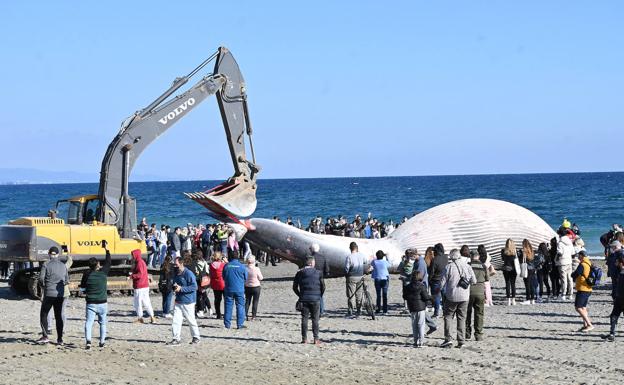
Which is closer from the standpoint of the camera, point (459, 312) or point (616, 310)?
point (459, 312)

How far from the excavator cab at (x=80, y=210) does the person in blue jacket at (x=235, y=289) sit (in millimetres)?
8105

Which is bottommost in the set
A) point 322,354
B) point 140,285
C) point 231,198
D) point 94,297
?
point 322,354

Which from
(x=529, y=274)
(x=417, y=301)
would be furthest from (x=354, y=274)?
(x=529, y=274)

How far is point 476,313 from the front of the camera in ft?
56.0

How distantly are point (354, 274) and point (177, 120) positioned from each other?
9441 mm

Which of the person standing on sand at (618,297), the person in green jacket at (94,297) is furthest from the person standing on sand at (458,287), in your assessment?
the person in green jacket at (94,297)

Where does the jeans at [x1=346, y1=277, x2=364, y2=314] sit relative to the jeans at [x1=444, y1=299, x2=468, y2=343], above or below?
above

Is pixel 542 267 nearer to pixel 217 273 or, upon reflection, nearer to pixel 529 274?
pixel 529 274

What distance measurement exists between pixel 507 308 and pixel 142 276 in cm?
816

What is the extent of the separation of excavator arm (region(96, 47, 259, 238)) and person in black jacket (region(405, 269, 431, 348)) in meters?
10.5

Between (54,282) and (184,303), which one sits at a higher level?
(54,282)

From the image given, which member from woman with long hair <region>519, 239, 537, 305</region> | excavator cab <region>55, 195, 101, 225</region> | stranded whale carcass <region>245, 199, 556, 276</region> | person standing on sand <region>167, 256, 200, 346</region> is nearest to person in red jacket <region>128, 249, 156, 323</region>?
person standing on sand <region>167, 256, 200, 346</region>

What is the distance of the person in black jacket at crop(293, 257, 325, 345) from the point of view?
16.6 meters

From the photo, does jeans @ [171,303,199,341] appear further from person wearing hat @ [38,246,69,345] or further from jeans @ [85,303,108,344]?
person wearing hat @ [38,246,69,345]
